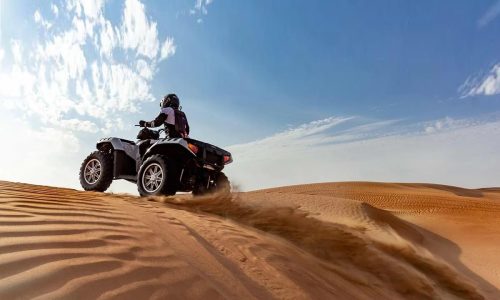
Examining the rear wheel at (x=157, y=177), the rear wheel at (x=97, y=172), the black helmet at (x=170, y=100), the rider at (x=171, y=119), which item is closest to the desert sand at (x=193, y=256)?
the rear wheel at (x=157, y=177)

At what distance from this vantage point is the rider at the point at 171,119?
27.0 ft

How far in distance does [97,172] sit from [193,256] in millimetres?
6282

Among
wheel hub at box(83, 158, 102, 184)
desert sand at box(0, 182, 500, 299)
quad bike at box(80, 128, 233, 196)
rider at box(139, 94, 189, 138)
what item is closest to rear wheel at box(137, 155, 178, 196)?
quad bike at box(80, 128, 233, 196)

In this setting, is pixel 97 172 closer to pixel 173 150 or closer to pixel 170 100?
pixel 173 150

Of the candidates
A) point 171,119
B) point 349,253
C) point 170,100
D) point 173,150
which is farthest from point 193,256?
point 170,100

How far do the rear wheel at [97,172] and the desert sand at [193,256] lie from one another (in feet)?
10.1

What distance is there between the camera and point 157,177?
7.49m

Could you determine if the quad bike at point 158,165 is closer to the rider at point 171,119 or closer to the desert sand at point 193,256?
the rider at point 171,119

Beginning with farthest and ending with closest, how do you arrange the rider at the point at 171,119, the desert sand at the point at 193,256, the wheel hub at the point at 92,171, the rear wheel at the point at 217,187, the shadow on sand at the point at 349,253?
the wheel hub at the point at 92,171 < the rider at the point at 171,119 < the rear wheel at the point at 217,187 < the shadow on sand at the point at 349,253 < the desert sand at the point at 193,256

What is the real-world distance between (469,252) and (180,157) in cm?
657

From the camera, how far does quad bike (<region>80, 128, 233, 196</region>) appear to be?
7.46 m

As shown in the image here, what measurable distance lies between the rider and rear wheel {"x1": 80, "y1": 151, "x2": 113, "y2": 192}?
112cm

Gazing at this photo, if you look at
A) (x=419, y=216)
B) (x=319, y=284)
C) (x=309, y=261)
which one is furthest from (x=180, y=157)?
(x=419, y=216)

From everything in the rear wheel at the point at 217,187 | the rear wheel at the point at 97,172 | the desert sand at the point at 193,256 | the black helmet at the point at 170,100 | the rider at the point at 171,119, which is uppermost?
the black helmet at the point at 170,100
